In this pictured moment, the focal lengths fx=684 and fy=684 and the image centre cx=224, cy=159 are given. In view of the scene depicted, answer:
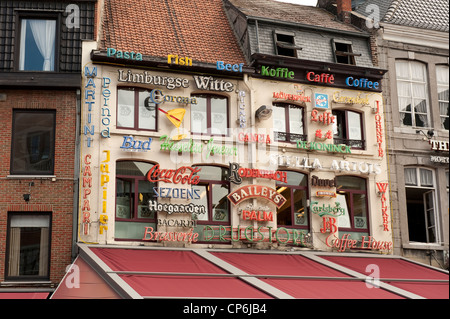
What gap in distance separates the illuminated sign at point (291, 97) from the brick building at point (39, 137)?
627cm

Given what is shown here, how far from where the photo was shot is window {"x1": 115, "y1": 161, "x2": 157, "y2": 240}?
66.3 ft

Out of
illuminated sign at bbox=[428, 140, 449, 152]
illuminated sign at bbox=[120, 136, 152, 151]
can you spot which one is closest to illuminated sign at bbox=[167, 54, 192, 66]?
illuminated sign at bbox=[120, 136, 152, 151]

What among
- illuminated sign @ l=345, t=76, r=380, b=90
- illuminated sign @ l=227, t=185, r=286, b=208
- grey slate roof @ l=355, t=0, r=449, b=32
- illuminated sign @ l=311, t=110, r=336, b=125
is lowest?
illuminated sign @ l=227, t=185, r=286, b=208

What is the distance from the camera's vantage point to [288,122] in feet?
75.0

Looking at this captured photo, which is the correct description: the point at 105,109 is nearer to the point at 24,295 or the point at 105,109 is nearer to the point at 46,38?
the point at 46,38

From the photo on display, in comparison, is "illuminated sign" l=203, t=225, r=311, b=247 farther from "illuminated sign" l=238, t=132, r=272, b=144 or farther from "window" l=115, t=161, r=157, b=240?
"illuminated sign" l=238, t=132, r=272, b=144

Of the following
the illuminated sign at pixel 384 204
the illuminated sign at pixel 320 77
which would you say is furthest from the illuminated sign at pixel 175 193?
the illuminated sign at pixel 384 204

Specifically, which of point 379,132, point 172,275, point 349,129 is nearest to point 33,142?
point 172,275

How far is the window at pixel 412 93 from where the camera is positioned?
2423 cm

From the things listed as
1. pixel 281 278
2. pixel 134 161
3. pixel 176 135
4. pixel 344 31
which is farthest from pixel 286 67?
pixel 281 278

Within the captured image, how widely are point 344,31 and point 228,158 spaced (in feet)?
22.2

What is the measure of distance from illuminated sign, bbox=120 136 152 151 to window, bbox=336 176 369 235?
21.8 feet
